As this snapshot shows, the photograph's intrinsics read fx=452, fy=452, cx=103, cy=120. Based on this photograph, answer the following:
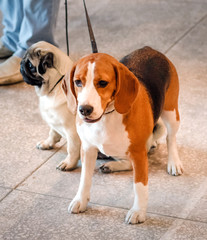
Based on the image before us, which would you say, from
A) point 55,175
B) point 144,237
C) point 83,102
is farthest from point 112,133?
point 55,175

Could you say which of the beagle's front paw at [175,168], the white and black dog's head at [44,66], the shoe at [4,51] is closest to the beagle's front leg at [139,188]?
the beagle's front paw at [175,168]

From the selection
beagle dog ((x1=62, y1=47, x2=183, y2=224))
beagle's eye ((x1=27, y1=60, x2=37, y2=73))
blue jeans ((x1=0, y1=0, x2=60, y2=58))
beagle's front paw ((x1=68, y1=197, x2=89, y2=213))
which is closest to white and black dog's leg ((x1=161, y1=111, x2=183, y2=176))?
beagle dog ((x1=62, y1=47, x2=183, y2=224))

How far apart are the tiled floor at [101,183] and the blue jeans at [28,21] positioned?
55cm

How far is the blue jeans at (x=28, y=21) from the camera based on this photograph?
4.71 m

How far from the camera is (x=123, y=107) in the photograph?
252 centimetres

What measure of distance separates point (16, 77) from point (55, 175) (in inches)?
71.0

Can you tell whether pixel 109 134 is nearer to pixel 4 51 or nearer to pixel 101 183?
pixel 101 183

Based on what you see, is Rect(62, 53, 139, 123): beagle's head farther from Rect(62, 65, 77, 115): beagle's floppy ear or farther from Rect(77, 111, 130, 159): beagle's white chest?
Rect(77, 111, 130, 159): beagle's white chest

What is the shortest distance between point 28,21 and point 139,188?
270cm

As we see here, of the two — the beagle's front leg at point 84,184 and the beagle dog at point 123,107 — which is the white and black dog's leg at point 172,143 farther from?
the beagle's front leg at point 84,184

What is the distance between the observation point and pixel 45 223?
2.89 metres

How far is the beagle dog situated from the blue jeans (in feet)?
6.21

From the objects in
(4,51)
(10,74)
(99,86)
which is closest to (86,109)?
(99,86)

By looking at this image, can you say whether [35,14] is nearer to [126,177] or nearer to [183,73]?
[183,73]
